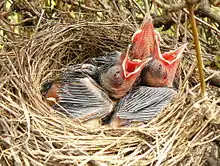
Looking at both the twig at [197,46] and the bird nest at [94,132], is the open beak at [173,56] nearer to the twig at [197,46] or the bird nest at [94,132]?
the bird nest at [94,132]

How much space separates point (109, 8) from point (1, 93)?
0.63 m

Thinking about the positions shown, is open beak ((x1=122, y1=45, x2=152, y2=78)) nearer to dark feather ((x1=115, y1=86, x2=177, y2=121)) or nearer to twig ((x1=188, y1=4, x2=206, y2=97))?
dark feather ((x1=115, y1=86, x2=177, y2=121))

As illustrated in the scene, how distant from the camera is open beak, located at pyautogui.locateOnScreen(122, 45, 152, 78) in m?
1.80

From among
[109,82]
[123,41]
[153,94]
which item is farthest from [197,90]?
[123,41]

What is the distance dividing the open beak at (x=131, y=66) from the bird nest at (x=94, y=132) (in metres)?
0.13

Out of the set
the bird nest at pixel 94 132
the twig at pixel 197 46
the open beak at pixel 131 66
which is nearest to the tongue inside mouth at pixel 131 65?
the open beak at pixel 131 66

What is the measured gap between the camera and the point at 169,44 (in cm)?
210

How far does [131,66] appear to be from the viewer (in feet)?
6.01

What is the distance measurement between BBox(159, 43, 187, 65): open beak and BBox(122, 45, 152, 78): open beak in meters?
0.06

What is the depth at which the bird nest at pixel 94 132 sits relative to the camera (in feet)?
5.01

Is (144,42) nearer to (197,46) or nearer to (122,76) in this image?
(122,76)

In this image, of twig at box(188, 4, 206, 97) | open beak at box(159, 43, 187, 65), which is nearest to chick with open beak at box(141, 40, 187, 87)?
open beak at box(159, 43, 187, 65)

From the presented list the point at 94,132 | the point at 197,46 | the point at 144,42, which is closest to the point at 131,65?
the point at 144,42

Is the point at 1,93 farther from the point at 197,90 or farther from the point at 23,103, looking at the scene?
the point at 197,90
